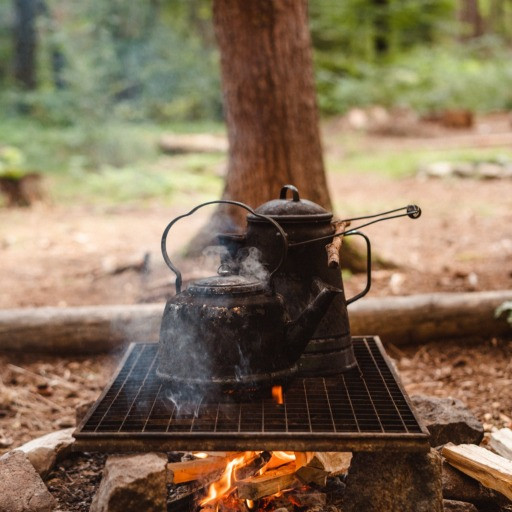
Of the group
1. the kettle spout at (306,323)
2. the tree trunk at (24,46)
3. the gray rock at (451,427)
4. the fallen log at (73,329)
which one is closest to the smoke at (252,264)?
the kettle spout at (306,323)

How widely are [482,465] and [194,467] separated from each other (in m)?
1.04

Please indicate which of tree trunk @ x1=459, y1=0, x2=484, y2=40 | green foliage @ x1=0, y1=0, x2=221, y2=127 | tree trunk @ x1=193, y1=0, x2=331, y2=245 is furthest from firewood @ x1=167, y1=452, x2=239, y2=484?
tree trunk @ x1=459, y1=0, x2=484, y2=40

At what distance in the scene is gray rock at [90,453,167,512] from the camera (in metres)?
1.91

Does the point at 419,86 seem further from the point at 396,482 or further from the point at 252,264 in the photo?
the point at 396,482

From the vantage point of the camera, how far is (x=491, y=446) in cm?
271

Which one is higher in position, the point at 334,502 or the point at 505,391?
the point at 334,502

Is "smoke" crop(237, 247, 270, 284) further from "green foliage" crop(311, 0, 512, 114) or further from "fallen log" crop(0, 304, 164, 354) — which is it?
"green foliage" crop(311, 0, 512, 114)

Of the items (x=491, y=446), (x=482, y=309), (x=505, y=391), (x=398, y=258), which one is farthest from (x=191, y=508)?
(x=398, y=258)

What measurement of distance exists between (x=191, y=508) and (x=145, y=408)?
0.41 metres

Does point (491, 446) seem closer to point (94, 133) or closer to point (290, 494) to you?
point (290, 494)

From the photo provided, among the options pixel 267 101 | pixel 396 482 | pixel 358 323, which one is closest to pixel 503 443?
pixel 396 482

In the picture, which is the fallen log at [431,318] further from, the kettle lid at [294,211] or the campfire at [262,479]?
the campfire at [262,479]

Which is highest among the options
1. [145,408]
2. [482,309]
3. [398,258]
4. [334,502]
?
[145,408]

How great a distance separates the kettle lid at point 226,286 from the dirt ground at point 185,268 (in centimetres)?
151
